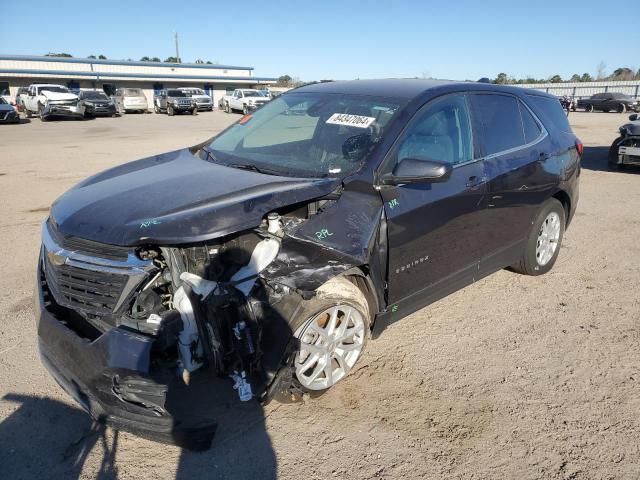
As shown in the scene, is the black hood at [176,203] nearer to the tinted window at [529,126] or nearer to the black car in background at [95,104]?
the tinted window at [529,126]

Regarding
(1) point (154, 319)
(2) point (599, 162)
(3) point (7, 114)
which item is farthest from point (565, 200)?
(3) point (7, 114)

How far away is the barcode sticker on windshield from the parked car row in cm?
2389

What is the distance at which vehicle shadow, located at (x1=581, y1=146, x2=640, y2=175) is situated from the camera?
11.0 metres

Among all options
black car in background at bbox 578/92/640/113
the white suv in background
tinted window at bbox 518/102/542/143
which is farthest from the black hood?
black car in background at bbox 578/92/640/113

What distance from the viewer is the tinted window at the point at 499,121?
380 cm

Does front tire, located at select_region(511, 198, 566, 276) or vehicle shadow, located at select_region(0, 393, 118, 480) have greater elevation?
front tire, located at select_region(511, 198, 566, 276)

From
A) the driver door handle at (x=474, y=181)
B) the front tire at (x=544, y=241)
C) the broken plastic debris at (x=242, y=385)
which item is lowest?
the broken plastic debris at (x=242, y=385)

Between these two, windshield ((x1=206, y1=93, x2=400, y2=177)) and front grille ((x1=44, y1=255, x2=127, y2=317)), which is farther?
windshield ((x1=206, y1=93, x2=400, y2=177))

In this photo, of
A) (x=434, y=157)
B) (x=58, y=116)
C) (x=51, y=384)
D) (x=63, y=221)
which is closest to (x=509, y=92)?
(x=434, y=157)

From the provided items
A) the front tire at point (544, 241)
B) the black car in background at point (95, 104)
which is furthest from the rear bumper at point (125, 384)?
the black car in background at point (95, 104)

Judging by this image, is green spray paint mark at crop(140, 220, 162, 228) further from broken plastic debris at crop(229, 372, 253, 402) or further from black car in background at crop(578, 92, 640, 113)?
black car in background at crop(578, 92, 640, 113)

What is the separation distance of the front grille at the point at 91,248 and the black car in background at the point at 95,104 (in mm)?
28482

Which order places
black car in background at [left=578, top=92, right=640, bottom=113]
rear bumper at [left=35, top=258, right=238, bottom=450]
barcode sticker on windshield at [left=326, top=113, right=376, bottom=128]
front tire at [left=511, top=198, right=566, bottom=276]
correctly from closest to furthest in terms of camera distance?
rear bumper at [left=35, top=258, right=238, bottom=450], barcode sticker on windshield at [left=326, top=113, right=376, bottom=128], front tire at [left=511, top=198, right=566, bottom=276], black car in background at [left=578, top=92, right=640, bottom=113]

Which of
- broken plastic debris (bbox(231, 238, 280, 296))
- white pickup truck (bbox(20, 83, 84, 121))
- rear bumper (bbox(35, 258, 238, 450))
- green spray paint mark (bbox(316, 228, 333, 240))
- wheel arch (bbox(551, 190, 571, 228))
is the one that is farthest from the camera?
white pickup truck (bbox(20, 83, 84, 121))
